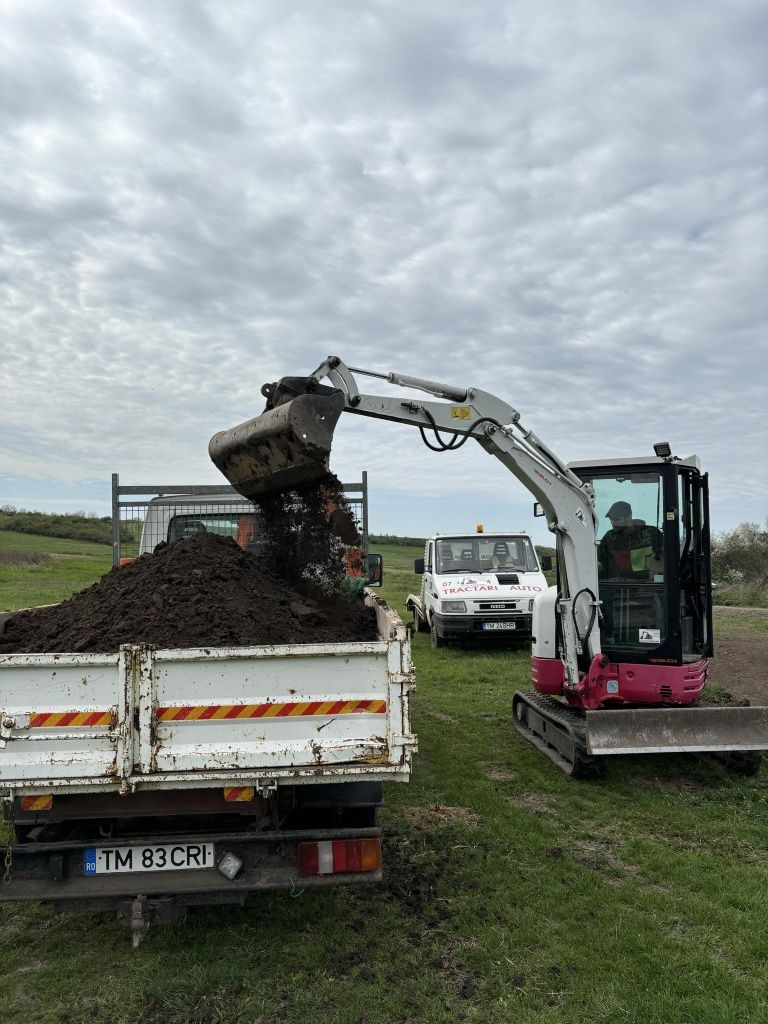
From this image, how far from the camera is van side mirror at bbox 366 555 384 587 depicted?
682 cm

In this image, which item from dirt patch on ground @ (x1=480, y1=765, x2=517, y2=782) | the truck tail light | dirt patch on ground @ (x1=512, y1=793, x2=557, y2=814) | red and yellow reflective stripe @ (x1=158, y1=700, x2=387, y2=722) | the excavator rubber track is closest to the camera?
red and yellow reflective stripe @ (x1=158, y1=700, x2=387, y2=722)

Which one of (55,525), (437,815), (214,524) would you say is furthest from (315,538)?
(55,525)

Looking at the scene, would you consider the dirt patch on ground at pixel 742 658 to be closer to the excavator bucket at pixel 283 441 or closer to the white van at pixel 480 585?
the white van at pixel 480 585

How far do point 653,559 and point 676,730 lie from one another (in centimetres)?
136

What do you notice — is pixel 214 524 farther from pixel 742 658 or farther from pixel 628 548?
pixel 742 658

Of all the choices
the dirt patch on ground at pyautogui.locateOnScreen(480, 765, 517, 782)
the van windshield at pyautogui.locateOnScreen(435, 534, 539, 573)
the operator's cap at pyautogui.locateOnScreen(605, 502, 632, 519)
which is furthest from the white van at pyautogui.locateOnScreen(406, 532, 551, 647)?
the operator's cap at pyautogui.locateOnScreen(605, 502, 632, 519)

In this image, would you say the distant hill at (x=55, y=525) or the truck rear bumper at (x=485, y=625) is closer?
the truck rear bumper at (x=485, y=625)

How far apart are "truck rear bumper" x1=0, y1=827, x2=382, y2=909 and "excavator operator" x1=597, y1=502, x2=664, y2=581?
12.5ft

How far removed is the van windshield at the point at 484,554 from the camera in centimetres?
1393

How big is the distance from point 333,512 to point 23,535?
144 ft

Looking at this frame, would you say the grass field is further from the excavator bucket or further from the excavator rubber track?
the excavator bucket

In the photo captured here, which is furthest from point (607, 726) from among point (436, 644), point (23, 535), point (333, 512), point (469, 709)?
point (23, 535)

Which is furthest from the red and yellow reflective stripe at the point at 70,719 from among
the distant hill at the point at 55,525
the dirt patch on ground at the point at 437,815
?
the distant hill at the point at 55,525

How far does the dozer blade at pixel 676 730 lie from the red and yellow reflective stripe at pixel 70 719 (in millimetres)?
3853
